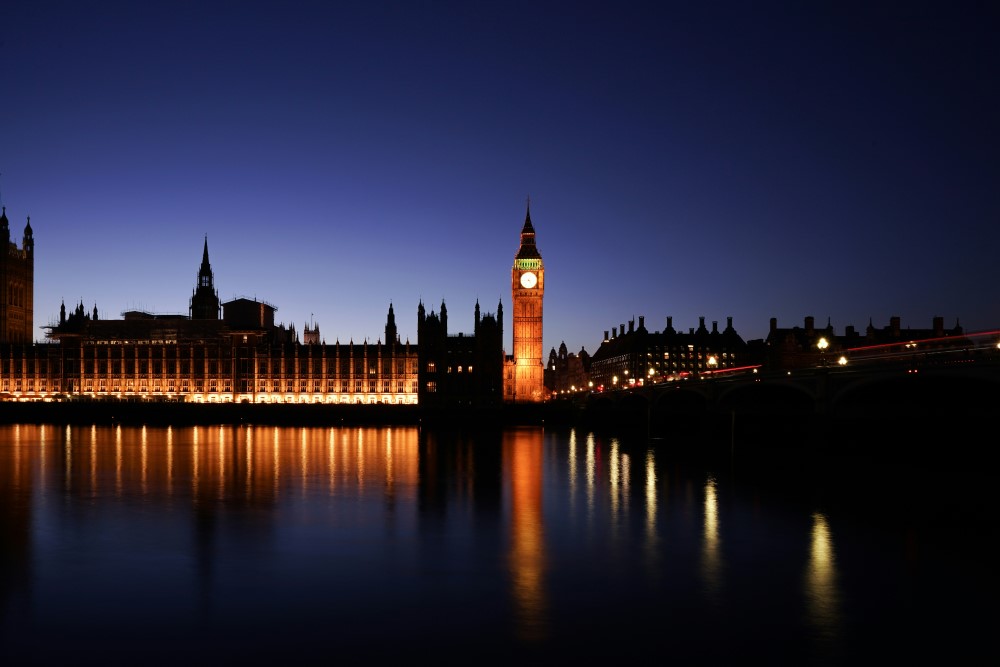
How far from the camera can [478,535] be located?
85.2ft

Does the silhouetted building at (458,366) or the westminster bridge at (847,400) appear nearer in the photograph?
the westminster bridge at (847,400)

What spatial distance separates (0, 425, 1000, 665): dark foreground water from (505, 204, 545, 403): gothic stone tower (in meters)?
90.5

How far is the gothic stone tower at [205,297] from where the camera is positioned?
→ 5676 inches

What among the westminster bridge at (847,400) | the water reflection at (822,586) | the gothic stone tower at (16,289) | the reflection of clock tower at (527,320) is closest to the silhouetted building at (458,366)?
the reflection of clock tower at (527,320)

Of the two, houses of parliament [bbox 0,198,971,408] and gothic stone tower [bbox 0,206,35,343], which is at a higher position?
gothic stone tower [bbox 0,206,35,343]

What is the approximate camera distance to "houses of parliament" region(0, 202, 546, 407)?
381ft

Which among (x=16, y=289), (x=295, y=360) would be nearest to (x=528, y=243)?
(x=295, y=360)

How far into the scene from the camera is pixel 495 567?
2161cm

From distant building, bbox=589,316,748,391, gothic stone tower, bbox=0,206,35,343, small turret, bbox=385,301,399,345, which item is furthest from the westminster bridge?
gothic stone tower, bbox=0,206,35,343

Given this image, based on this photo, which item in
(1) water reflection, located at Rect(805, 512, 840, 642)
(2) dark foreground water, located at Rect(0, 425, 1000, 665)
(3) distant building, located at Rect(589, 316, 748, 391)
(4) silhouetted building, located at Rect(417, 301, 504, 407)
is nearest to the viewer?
(2) dark foreground water, located at Rect(0, 425, 1000, 665)

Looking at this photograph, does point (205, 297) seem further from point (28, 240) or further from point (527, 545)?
point (527, 545)

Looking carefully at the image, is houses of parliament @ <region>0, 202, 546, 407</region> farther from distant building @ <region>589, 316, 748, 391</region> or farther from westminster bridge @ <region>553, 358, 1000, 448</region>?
westminster bridge @ <region>553, 358, 1000, 448</region>

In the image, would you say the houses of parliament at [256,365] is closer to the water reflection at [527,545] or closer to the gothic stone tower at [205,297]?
the gothic stone tower at [205,297]

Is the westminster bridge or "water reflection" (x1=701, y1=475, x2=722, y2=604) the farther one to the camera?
the westminster bridge
